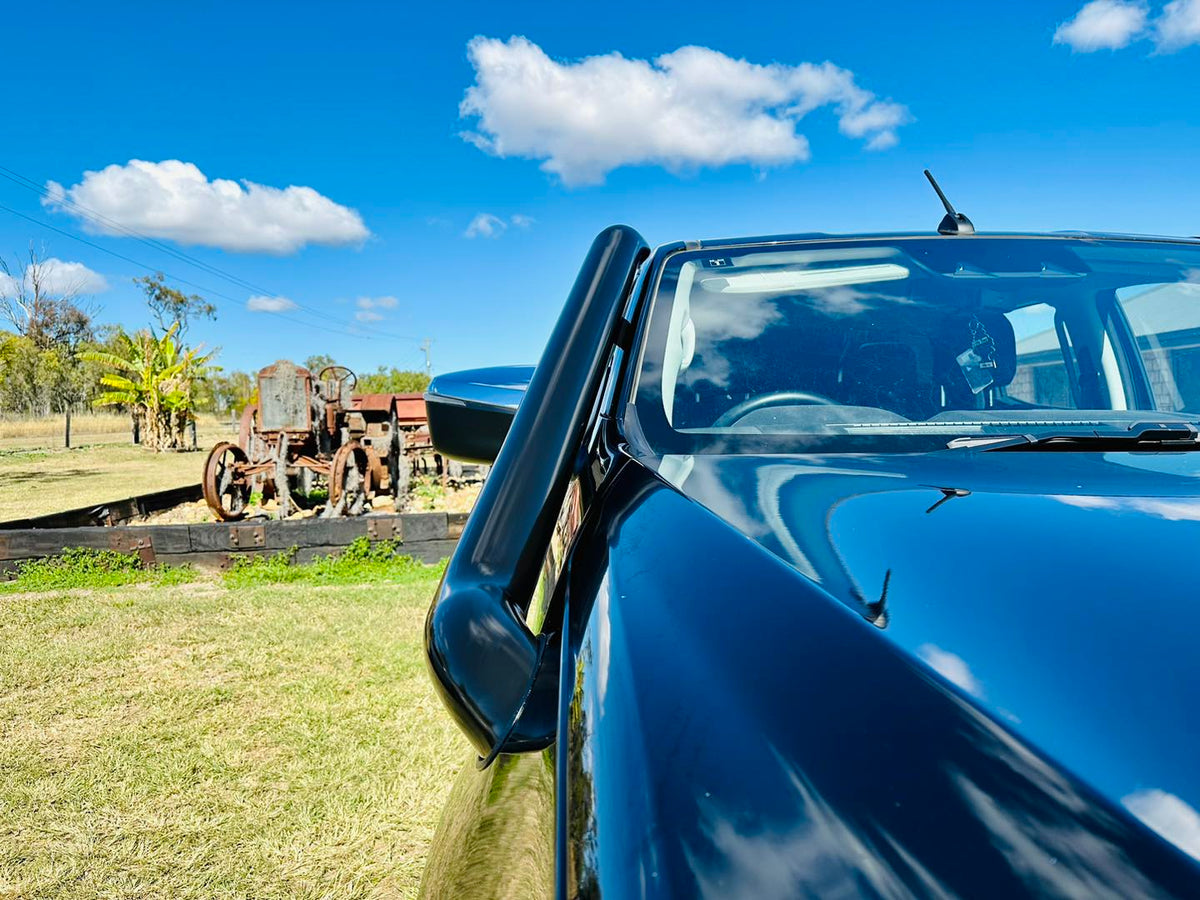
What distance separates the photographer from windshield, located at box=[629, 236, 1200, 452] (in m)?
1.39

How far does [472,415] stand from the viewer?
1495mm

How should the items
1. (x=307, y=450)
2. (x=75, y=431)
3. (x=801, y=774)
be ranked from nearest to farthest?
(x=801, y=774) < (x=307, y=450) < (x=75, y=431)

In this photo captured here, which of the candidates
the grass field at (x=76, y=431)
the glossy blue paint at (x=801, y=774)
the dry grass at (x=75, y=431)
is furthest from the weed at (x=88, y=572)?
the grass field at (x=76, y=431)

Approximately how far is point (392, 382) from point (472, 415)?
47.4 meters

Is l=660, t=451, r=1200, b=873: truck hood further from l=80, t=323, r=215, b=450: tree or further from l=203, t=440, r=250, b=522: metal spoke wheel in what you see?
l=80, t=323, r=215, b=450: tree

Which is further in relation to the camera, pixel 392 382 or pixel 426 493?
pixel 392 382

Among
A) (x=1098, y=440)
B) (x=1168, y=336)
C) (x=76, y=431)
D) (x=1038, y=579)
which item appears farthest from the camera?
(x=76, y=431)

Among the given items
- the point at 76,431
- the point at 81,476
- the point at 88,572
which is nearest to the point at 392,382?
the point at 76,431

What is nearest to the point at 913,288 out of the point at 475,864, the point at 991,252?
the point at 991,252

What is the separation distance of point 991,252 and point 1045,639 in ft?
4.35

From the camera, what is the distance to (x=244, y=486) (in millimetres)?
11070

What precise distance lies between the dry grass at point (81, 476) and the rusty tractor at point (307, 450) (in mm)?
2840

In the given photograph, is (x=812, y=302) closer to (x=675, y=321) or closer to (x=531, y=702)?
(x=675, y=321)

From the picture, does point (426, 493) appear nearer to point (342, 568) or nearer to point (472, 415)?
point (342, 568)
